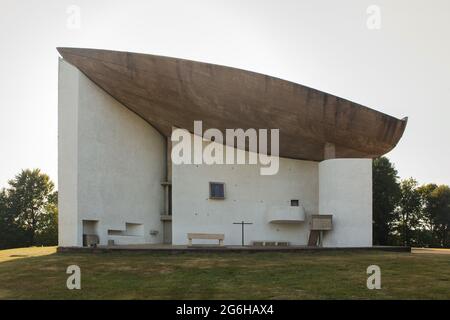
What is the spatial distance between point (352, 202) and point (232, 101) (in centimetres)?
635

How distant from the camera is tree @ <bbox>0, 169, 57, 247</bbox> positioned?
44531 mm

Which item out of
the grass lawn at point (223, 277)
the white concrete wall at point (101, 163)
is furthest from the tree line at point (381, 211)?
the grass lawn at point (223, 277)

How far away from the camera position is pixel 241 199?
23531mm

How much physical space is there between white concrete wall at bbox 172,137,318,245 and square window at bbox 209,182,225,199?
0.18 metres

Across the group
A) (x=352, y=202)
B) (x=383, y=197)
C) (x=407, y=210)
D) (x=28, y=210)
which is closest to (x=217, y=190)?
(x=352, y=202)

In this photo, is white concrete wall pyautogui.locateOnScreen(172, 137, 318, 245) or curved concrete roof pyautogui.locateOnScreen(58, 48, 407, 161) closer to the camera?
curved concrete roof pyautogui.locateOnScreen(58, 48, 407, 161)

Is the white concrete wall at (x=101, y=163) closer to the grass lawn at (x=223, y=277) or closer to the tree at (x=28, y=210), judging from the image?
the grass lawn at (x=223, y=277)

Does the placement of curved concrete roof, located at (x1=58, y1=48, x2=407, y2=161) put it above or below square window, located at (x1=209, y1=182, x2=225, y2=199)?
above

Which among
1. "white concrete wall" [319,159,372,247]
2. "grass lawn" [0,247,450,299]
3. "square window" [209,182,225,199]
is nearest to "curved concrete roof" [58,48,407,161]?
"white concrete wall" [319,159,372,247]

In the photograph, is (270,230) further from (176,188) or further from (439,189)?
(439,189)

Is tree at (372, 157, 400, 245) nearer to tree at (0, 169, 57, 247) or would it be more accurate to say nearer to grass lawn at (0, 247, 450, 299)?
grass lawn at (0, 247, 450, 299)

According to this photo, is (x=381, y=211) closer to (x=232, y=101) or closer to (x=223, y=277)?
(x=232, y=101)
